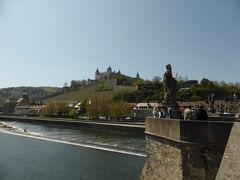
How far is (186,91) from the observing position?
116 meters

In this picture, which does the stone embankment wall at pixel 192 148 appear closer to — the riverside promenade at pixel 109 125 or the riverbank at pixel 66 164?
the riverbank at pixel 66 164

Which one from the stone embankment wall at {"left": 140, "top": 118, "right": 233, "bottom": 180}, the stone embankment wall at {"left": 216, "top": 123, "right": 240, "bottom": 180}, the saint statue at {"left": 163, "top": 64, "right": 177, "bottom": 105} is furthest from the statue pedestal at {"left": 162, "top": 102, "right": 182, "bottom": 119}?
the stone embankment wall at {"left": 216, "top": 123, "right": 240, "bottom": 180}

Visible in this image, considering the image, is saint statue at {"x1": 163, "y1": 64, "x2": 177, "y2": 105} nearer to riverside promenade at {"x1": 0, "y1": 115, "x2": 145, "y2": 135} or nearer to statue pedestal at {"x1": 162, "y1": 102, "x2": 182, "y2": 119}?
statue pedestal at {"x1": 162, "y1": 102, "x2": 182, "y2": 119}

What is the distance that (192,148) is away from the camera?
1241 centimetres

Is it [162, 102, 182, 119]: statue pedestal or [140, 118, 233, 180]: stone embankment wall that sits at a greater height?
[162, 102, 182, 119]: statue pedestal

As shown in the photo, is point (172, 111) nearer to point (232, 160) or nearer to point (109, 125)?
point (232, 160)

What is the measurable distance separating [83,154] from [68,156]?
4.94ft

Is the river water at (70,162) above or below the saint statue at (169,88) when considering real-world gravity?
below

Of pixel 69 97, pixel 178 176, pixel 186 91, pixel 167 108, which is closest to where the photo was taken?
pixel 178 176

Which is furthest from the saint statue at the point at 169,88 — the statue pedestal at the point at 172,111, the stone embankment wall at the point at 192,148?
the stone embankment wall at the point at 192,148

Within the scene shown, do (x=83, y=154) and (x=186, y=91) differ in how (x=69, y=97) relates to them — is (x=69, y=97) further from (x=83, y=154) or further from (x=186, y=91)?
(x=83, y=154)

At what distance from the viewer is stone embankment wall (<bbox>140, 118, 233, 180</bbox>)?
1184cm

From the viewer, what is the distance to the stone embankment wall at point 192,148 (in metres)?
11.8

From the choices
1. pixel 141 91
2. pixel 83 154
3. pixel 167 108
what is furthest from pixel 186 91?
pixel 167 108
